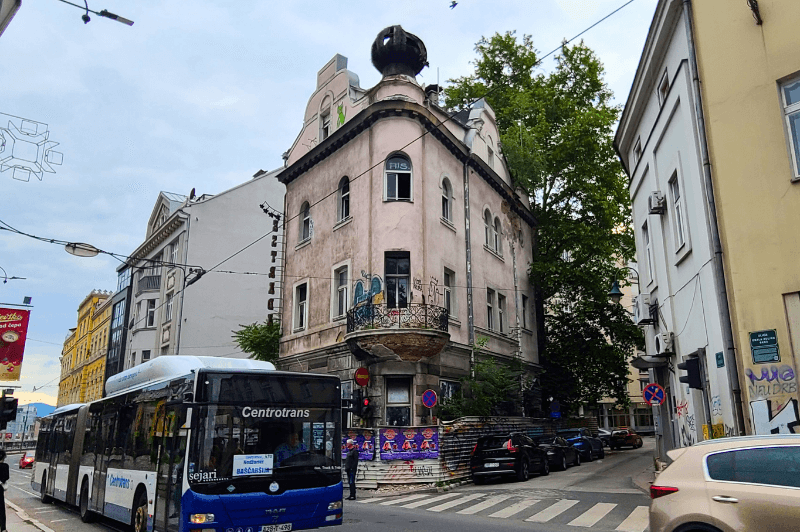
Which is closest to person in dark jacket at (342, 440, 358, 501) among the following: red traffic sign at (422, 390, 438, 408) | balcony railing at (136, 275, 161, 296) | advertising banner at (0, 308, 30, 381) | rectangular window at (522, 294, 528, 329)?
red traffic sign at (422, 390, 438, 408)

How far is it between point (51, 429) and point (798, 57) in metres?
19.6

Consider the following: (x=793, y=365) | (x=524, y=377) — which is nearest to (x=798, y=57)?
(x=793, y=365)

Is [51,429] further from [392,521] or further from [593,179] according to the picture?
[593,179]

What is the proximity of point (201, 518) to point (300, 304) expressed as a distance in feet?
58.9

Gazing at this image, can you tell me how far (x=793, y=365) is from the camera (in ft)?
34.3

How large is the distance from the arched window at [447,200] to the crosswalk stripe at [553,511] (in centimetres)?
1254

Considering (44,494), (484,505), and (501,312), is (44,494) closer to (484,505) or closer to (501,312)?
(484,505)

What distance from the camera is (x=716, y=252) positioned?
11.7m

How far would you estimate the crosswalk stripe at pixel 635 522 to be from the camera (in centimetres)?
1027

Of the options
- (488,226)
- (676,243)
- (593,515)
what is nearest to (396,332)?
(676,243)

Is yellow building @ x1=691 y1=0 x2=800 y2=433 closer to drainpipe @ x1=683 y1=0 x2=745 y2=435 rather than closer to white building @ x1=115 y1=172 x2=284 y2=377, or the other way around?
drainpipe @ x1=683 y1=0 x2=745 y2=435

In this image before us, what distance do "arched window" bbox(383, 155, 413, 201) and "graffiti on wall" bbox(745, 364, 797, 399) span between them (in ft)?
44.3

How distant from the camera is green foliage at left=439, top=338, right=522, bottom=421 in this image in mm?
21375

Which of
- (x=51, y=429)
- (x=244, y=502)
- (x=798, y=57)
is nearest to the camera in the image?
(x=244, y=502)
